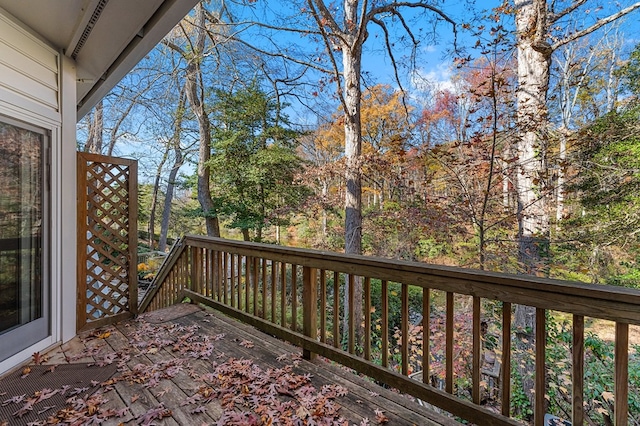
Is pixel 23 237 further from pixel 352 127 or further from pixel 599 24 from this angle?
pixel 599 24

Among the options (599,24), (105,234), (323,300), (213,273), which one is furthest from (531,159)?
(105,234)

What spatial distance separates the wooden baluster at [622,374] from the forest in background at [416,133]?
3346 mm

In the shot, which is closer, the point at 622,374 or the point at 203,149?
the point at 622,374

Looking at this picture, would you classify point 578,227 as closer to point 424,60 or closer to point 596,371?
point 596,371

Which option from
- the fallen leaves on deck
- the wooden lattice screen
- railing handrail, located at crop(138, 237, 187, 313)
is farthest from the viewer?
railing handrail, located at crop(138, 237, 187, 313)

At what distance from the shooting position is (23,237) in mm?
2375

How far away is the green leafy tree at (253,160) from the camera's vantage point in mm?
8203

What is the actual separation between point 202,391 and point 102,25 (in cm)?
289

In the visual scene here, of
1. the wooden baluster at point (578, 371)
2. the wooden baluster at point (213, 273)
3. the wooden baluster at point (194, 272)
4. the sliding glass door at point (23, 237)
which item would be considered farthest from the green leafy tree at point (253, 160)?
the wooden baluster at point (578, 371)

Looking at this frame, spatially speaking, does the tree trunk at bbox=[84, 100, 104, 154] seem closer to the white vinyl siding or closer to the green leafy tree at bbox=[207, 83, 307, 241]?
the green leafy tree at bbox=[207, 83, 307, 241]

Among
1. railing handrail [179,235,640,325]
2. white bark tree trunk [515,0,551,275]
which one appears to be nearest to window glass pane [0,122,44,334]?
railing handrail [179,235,640,325]

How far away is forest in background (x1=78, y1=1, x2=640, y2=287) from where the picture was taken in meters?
4.55

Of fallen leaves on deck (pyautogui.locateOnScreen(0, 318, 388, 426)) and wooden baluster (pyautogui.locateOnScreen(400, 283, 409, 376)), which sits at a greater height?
wooden baluster (pyautogui.locateOnScreen(400, 283, 409, 376))

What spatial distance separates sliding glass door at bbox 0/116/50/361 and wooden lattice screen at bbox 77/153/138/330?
13.7 inches
